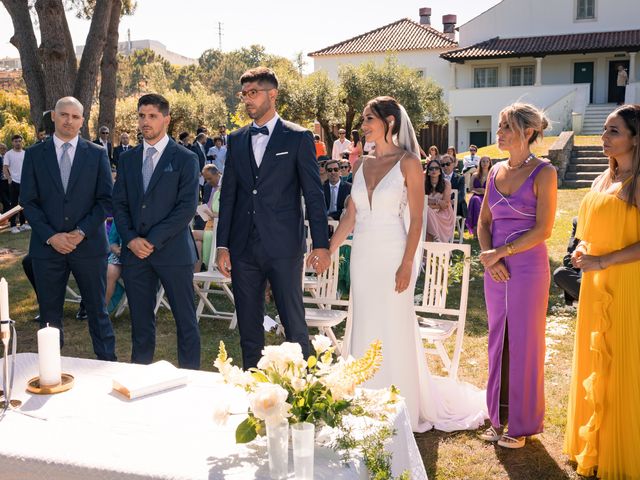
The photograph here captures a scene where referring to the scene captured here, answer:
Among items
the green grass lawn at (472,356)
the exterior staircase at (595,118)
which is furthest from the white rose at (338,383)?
the exterior staircase at (595,118)

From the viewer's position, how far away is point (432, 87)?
120 feet

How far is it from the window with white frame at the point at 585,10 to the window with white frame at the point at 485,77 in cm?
505

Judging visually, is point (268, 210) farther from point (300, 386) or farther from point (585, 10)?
point (585, 10)

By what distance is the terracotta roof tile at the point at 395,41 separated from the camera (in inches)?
1742

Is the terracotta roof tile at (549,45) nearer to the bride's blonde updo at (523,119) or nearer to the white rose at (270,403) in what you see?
the bride's blonde updo at (523,119)

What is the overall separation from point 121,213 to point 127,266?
15.6 inches

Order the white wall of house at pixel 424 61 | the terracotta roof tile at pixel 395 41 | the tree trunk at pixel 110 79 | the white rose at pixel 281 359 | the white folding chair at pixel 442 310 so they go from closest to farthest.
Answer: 1. the white rose at pixel 281 359
2. the white folding chair at pixel 442 310
3. the tree trunk at pixel 110 79
4. the white wall of house at pixel 424 61
5. the terracotta roof tile at pixel 395 41

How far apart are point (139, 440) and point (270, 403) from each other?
653mm

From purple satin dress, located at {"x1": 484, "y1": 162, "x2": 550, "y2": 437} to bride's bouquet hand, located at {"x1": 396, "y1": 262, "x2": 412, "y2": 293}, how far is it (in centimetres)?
55

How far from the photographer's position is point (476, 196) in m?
12.4

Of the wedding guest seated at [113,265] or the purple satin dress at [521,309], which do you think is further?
the wedding guest seated at [113,265]

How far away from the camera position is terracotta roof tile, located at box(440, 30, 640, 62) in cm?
3525

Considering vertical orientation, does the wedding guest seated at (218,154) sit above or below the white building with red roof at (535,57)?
below

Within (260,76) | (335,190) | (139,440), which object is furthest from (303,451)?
(335,190)
